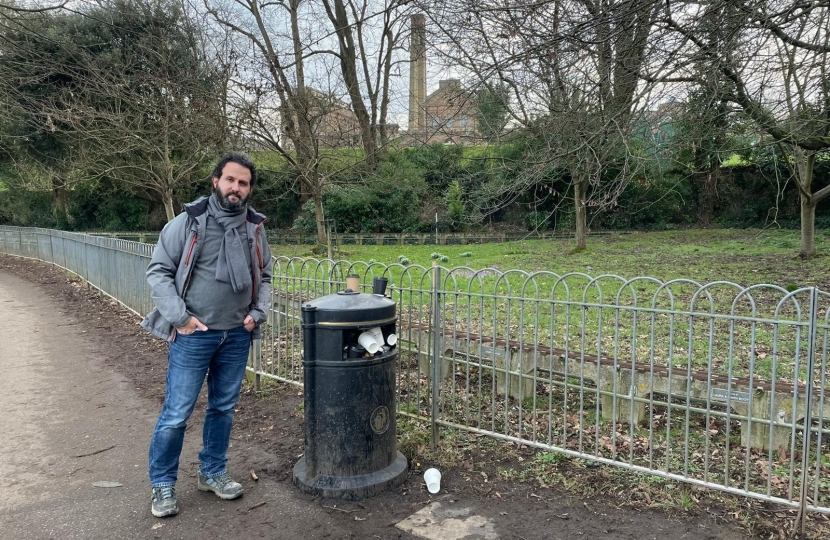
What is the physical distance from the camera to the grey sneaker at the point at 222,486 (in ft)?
11.4

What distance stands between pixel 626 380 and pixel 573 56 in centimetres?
318

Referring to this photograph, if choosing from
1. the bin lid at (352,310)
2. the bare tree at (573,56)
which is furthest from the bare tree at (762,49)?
the bin lid at (352,310)

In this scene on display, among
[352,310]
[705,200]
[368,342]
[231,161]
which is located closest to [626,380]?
[368,342]

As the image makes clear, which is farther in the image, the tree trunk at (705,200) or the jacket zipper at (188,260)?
the tree trunk at (705,200)

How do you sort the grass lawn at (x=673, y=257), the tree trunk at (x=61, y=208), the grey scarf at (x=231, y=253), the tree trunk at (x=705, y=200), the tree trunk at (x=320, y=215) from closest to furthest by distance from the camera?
1. the grey scarf at (x=231, y=253)
2. the grass lawn at (x=673, y=257)
3. the tree trunk at (x=320, y=215)
4. the tree trunk at (x=61, y=208)
5. the tree trunk at (x=705, y=200)

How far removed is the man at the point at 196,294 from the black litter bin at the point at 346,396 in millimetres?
435

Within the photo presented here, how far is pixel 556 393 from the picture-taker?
512 centimetres

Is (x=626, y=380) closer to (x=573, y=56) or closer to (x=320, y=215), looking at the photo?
(x=573, y=56)

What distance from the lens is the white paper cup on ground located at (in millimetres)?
3586

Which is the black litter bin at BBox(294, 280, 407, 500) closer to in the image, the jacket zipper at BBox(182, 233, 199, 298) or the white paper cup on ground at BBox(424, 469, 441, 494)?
the white paper cup on ground at BBox(424, 469, 441, 494)

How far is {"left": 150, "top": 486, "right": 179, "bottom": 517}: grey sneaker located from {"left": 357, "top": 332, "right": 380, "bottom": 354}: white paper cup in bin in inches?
53.9

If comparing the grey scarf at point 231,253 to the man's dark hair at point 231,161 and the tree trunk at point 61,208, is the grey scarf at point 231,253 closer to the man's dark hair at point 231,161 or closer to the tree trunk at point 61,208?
the man's dark hair at point 231,161

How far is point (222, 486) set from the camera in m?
3.51

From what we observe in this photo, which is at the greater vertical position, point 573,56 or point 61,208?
point 573,56
